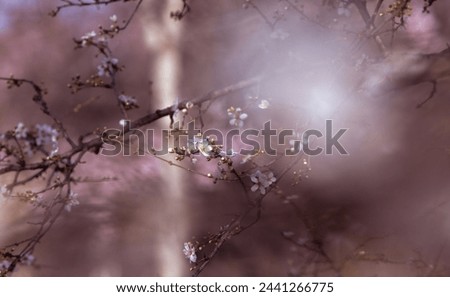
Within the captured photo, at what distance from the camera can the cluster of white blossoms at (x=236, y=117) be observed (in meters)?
Answer: 1.21

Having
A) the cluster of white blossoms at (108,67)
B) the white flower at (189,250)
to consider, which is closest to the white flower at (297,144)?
the white flower at (189,250)

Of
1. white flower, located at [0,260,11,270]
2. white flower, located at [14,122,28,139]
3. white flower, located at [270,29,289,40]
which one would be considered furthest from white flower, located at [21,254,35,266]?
white flower, located at [270,29,289,40]

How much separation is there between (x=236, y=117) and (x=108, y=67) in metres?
0.34

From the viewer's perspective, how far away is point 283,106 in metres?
1.23

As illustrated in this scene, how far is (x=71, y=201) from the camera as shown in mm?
1273

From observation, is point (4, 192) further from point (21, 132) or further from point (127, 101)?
point (127, 101)

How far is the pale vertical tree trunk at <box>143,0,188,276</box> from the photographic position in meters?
1.29

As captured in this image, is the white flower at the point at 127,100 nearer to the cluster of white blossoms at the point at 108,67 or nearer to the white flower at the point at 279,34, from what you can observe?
the cluster of white blossoms at the point at 108,67

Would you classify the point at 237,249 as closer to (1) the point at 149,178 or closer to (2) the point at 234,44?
(1) the point at 149,178

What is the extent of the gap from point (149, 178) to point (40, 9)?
52 centimetres

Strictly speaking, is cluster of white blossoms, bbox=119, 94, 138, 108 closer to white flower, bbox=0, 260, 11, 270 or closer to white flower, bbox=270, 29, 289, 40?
white flower, bbox=270, 29, 289, 40

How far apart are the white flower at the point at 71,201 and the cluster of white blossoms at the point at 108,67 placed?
315 mm

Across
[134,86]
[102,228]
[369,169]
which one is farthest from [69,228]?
[369,169]

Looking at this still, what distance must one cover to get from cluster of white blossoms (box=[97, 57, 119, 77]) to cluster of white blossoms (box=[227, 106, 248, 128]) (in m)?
0.30
